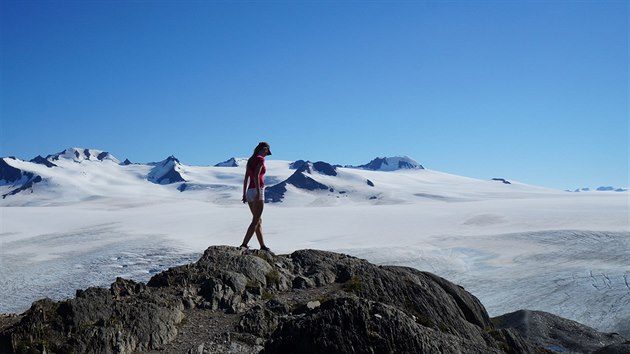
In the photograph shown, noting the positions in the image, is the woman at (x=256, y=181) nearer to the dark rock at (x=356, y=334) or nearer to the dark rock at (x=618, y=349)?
the dark rock at (x=356, y=334)

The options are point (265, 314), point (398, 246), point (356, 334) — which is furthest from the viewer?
point (398, 246)

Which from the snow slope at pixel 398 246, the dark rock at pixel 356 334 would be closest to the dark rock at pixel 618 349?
the dark rock at pixel 356 334

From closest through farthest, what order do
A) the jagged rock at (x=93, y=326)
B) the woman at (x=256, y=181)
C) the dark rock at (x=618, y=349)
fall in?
1. the jagged rock at (x=93, y=326)
2. the woman at (x=256, y=181)
3. the dark rock at (x=618, y=349)

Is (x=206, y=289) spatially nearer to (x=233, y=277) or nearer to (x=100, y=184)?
(x=233, y=277)

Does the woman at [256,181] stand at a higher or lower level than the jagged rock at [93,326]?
higher

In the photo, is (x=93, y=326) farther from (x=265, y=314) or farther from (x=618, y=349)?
(x=618, y=349)

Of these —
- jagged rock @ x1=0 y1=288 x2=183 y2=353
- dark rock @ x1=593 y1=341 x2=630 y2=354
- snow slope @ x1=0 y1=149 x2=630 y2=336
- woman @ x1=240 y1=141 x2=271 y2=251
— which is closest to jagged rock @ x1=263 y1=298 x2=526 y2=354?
jagged rock @ x1=0 y1=288 x2=183 y2=353

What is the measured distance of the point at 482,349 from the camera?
6.30 m

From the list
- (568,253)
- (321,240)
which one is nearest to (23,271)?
(321,240)

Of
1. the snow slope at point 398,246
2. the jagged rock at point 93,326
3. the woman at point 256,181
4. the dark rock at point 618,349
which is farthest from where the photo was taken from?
the snow slope at point 398,246

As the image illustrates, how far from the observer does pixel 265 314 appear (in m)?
7.74

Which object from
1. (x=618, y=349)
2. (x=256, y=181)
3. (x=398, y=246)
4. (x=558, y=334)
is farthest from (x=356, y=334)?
(x=398, y=246)

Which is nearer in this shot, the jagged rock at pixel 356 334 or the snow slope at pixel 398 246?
the jagged rock at pixel 356 334

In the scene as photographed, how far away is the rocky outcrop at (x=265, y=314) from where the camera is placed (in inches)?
220
